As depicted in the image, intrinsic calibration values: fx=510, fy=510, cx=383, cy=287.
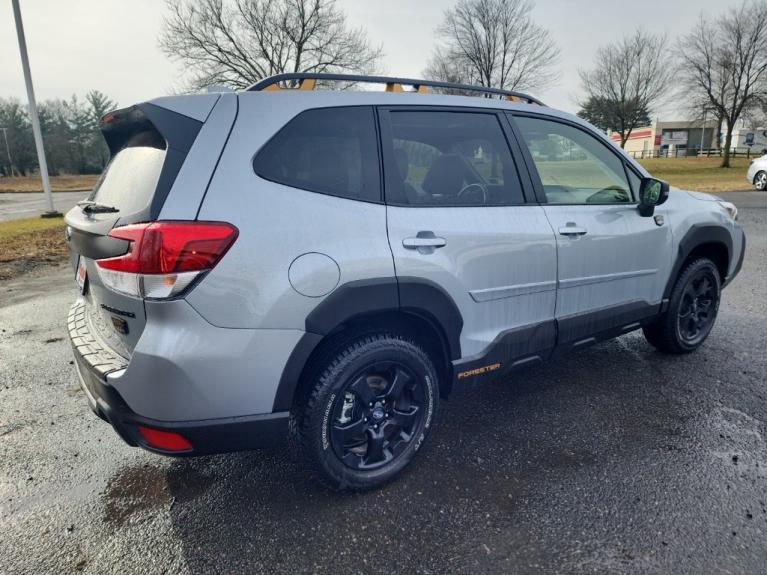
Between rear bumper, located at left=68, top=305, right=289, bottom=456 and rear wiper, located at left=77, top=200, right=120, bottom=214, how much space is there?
601 millimetres

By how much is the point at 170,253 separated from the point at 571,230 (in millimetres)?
2170

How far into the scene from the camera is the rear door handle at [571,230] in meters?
2.92

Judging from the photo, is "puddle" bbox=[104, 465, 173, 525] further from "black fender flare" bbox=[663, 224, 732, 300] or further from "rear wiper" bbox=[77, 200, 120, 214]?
"black fender flare" bbox=[663, 224, 732, 300]

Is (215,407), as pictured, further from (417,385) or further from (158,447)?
(417,385)

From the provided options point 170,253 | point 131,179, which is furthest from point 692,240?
point 131,179

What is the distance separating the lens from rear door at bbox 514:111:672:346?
9.80ft

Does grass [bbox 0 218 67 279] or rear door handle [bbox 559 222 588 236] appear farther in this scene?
grass [bbox 0 218 67 279]

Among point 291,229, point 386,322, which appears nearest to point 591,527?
point 386,322

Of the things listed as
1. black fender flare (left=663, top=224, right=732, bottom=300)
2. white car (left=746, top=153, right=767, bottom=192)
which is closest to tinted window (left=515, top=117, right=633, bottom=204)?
black fender flare (left=663, top=224, right=732, bottom=300)

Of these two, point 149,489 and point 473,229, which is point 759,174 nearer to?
point 473,229

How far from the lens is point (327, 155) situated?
226 centimetres

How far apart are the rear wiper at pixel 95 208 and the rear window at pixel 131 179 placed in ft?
0.07

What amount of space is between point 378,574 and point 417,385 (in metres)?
0.85

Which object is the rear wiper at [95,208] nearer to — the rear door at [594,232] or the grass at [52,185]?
the rear door at [594,232]
